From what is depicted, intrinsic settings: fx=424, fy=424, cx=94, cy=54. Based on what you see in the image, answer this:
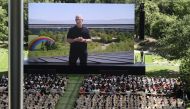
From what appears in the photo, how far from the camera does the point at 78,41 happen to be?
27.6 m

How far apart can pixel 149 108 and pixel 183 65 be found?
478 centimetres

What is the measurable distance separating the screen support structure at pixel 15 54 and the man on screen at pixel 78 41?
26217 mm

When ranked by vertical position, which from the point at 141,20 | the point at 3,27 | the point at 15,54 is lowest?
the point at 3,27

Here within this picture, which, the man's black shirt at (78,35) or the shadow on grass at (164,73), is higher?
the man's black shirt at (78,35)

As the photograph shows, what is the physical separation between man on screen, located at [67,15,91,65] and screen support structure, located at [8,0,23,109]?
2622 cm

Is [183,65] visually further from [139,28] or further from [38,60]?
[139,28]

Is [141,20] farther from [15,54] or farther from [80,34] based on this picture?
[15,54]

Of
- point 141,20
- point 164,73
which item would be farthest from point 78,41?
point 141,20

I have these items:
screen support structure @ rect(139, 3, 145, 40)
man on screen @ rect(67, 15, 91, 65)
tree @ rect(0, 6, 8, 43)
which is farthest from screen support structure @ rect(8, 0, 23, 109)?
screen support structure @ rect(139, 3, 145, 40)

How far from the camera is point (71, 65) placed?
2770 centimetres

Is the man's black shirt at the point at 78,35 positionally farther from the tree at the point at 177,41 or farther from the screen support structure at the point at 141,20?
the screen support structure at the point at 141,20

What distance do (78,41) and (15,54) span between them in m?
26.4

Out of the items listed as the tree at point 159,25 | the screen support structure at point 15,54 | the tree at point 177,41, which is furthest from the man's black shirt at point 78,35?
the screen support structure at point 15,54

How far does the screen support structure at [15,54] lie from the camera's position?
1.22 m
